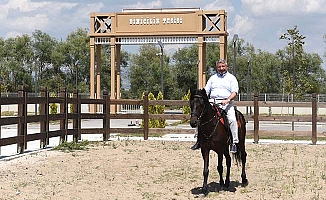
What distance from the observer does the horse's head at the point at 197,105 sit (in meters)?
7.93

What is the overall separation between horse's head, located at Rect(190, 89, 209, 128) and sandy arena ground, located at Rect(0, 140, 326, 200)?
131 centimetres

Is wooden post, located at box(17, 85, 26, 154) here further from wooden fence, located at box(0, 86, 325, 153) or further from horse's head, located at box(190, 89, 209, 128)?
horse's head, located at box(190, 89, 209, 128)

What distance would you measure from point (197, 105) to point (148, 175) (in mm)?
2760

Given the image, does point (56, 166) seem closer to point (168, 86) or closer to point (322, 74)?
point (168, 86)

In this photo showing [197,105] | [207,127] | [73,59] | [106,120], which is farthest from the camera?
[73,59]

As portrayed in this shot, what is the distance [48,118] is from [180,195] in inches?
256

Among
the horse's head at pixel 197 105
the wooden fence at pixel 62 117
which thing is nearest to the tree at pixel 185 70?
the wooden fence at pixel 62 117

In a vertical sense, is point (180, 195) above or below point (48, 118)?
below

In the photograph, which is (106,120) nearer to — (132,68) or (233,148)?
(233,148)

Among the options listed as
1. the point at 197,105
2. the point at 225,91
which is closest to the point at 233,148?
the point at 225,91

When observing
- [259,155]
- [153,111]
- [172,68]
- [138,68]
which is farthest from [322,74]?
[259,155]

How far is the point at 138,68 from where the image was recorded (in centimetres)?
7644

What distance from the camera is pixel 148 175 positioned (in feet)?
33.6

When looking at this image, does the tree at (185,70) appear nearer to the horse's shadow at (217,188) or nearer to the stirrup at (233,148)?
the horse's shadow at (217,188)
